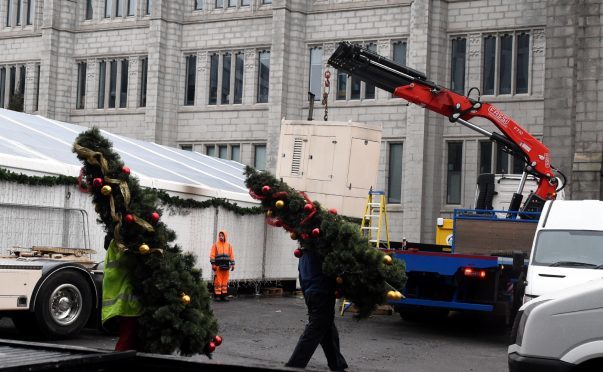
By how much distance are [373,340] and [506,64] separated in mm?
23017

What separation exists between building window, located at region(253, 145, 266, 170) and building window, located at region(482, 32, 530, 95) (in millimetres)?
10119

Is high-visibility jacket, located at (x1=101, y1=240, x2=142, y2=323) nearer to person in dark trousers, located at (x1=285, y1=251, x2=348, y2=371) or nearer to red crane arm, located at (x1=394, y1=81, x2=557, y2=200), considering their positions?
person in dark trousers, located at (x1=285, y1=251, x2=348, y2=371)

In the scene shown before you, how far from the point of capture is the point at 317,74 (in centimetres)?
3828

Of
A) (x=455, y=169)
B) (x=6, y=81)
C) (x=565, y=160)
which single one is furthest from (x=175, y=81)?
(x=565, y=160)

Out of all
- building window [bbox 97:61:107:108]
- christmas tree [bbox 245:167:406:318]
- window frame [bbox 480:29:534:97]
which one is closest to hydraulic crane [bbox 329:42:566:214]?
christmas tree [bbox 245:167:406:318]

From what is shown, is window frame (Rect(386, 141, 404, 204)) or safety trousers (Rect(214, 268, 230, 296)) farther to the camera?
window frame (Rect(386, 141, 404, 204))

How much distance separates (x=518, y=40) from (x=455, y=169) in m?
5.60

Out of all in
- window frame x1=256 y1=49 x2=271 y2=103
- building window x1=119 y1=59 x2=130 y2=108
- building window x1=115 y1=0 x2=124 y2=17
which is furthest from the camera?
building window x1=115 y1=0 x2=124 y2=17

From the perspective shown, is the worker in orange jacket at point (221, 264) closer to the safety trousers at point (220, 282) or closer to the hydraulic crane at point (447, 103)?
the safety trousers at point (220, 282)

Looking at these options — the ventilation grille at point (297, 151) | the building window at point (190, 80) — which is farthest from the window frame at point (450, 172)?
the ventilation grille at point (297, 151)

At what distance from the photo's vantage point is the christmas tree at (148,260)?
7.20m

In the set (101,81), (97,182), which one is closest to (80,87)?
(101,81)

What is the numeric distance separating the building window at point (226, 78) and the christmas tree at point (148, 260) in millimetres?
32558

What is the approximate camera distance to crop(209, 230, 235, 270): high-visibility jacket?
19.8m
